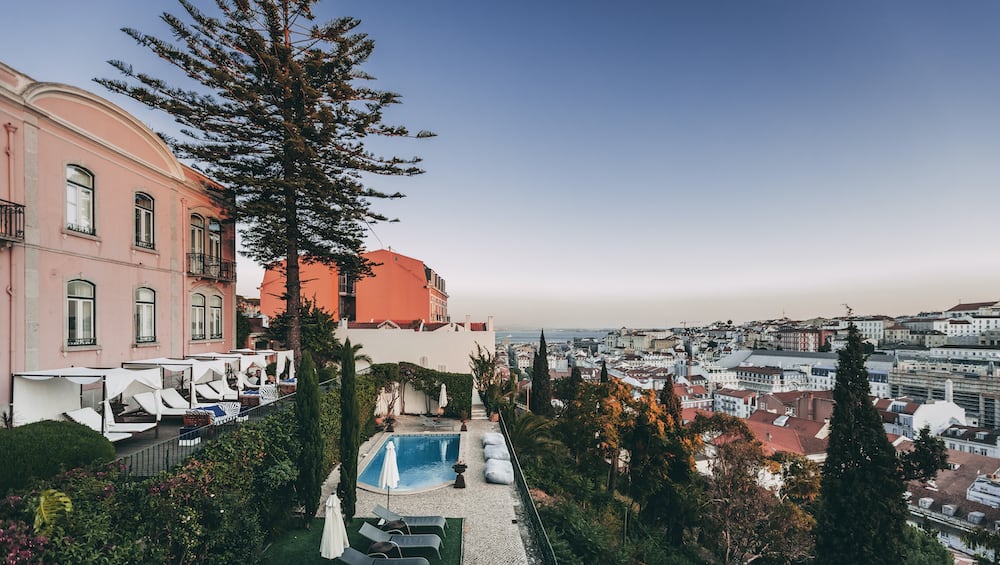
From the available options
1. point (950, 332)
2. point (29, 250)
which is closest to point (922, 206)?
point (29, 250)

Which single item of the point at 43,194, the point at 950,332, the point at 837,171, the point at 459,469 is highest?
the point at 837,171

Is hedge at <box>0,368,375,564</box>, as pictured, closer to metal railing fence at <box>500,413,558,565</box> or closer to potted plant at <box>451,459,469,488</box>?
potted plant at <box>451,459,469,488</box>

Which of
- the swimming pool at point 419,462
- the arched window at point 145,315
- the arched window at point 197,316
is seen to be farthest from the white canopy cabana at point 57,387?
the swimming pool at point 419,462

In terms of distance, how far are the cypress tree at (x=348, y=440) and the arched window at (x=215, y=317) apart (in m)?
8.10

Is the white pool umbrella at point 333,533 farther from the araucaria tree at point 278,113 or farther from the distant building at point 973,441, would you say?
the distant building at point 973,441

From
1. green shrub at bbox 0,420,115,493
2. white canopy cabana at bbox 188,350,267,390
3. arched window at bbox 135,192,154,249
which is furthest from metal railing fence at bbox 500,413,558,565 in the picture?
arched window at bbox 135,192,154,249

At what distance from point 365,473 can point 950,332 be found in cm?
19043

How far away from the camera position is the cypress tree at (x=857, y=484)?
13.8 metres

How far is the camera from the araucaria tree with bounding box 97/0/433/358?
13312 mm

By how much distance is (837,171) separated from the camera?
97.0ft

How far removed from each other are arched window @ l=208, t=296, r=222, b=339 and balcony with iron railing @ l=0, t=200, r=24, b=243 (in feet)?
22.5

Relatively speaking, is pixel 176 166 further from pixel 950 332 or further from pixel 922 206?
pixel 950 332

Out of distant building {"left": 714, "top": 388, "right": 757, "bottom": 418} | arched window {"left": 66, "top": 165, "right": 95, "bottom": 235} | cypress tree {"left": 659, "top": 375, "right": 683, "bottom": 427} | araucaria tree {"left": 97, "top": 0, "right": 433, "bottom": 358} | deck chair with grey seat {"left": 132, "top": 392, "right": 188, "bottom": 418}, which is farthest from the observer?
distant building {"left": 714, "top": 388, "right": 757, "bottom": 418}

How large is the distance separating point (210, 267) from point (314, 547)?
10.2 meters
